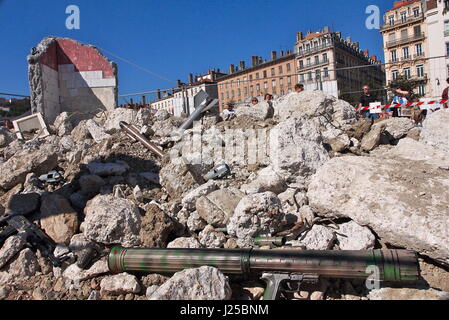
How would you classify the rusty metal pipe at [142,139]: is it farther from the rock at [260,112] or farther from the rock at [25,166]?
the rock at [260,112]

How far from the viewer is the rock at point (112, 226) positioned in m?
3.67

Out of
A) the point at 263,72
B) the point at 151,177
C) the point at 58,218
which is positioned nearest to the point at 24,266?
the point at 58,218

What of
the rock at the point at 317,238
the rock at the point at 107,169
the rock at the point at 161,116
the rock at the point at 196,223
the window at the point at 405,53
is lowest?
the rock at the point at 317,238

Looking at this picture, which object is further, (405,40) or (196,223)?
(405,40)

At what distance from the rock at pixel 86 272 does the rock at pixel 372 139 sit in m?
4.21

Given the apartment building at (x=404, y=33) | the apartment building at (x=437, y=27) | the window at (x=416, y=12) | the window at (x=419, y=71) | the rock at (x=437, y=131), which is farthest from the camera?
the window at (x=416, y=12)

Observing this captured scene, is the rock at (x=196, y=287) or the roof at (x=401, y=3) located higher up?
the roof at (x=401, y=3)

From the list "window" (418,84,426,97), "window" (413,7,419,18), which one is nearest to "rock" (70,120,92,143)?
"window" (418,84,426,97)

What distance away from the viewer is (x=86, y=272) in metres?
3.38

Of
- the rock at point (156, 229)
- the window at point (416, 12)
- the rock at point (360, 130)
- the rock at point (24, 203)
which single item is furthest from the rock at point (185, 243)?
the window at point (416, 12)

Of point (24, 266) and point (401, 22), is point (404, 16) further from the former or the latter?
point (24, 266)

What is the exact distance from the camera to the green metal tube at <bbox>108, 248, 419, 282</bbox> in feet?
9.10

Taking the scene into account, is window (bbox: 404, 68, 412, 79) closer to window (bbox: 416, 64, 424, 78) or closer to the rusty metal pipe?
window (bbox: 416, 64, 424, 78)

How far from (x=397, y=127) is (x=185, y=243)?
14.3ft
